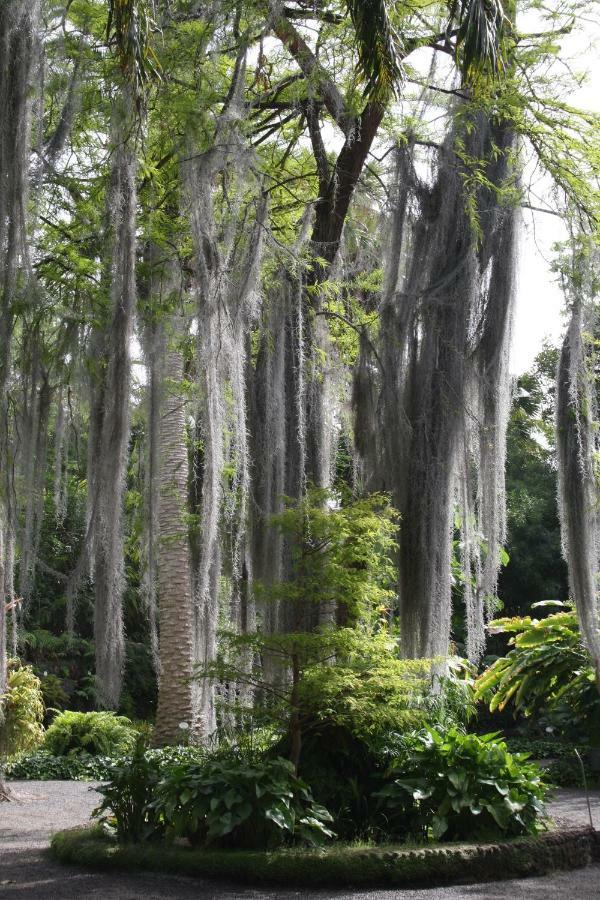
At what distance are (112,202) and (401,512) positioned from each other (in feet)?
8.46

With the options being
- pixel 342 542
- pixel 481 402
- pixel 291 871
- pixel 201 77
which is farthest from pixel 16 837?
pixel 201 77

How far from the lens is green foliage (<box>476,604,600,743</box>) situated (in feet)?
33.6

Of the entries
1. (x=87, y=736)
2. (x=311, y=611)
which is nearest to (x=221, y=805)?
(x=311, y=611)

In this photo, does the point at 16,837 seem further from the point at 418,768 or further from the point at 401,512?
the point at 401,512

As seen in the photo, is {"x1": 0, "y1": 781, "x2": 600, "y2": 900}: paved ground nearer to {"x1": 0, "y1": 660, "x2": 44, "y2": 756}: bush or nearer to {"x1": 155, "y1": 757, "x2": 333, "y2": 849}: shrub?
{"x1": 155, "y1": 757, "x2": 333, "y2": 849}: shrub

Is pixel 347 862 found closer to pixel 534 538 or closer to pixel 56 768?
pixel 56 768

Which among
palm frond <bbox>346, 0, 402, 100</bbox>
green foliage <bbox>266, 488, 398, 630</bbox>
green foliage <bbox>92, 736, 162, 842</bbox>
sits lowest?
green foliage <bbox>92, 736, 162, 842</bbox>

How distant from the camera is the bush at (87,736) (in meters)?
Result: 12.3

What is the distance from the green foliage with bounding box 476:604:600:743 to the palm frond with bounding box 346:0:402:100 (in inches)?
252

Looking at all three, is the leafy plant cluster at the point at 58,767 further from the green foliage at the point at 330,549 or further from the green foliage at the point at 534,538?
the green foliage at the point at 534,538

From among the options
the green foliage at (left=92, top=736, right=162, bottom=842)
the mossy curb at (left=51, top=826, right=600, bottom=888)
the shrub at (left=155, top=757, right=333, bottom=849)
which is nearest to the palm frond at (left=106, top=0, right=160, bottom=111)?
the shrub at (left=155, top=757, right=333, bottom=849)

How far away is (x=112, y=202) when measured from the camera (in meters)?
5.35

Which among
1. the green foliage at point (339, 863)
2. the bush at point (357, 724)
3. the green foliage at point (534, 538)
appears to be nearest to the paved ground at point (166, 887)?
the green foliage at point (339, 863)

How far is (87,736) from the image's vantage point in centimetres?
1230
